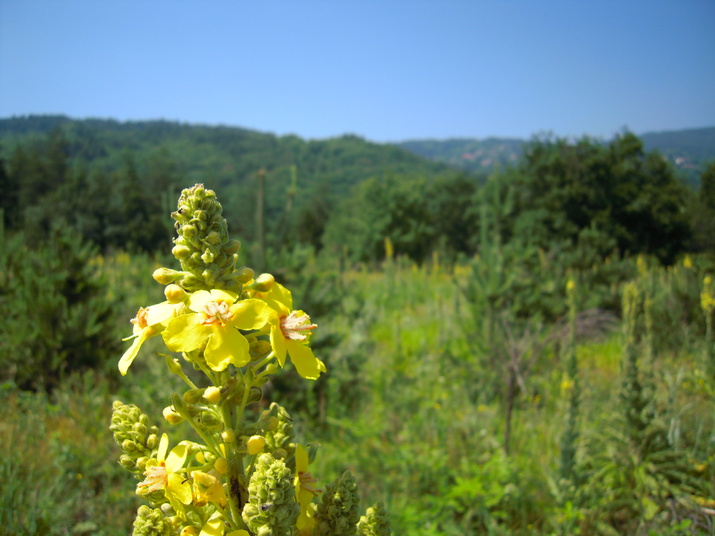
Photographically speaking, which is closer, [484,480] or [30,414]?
[484,480]

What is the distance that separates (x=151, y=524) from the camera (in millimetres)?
908

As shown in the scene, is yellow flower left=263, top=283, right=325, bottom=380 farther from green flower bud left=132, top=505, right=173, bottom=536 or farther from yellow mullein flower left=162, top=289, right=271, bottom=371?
green flower bud left=132, top=505, right=173, bottom=536

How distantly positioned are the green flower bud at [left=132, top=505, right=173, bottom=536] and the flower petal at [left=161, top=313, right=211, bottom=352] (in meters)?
0.35

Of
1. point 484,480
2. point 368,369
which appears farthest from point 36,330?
point 484,480

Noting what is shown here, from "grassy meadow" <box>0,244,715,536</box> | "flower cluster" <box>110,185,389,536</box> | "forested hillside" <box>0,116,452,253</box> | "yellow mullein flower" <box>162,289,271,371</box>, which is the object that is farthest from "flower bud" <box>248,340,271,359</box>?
"forested hillside" <box>0,116,452,253</box>

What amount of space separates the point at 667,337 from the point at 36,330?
8498 mm

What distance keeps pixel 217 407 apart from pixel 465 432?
12.4ft

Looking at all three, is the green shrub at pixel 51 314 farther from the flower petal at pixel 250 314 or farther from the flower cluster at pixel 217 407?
the flower petal at pixel 250 314

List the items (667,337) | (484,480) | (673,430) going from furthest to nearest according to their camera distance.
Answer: (667,337)
(673,430)
(484,480)

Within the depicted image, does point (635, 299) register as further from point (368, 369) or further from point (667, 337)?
point (667, 337)

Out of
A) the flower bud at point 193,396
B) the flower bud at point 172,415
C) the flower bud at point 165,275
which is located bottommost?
the flower bud at point 172,415

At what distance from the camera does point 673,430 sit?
359cm

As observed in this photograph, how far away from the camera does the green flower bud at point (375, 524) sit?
0.98 metres

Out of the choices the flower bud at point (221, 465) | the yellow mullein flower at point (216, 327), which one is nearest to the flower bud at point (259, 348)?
the yellow mullein flower at point (216, 327)
